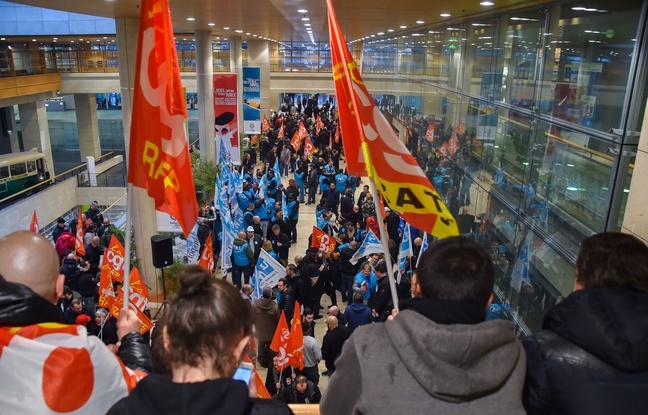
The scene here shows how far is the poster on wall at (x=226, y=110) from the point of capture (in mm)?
21141

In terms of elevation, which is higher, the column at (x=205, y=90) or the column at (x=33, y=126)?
the column at (x=205, y=90)

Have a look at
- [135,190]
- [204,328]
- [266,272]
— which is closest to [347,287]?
[266,272]

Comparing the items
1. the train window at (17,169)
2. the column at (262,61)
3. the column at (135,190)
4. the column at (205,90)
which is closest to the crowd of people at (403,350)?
the column at (135,190)

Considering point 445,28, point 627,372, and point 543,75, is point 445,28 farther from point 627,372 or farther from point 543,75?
point 627,372

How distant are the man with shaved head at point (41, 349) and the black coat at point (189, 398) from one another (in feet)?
1.76

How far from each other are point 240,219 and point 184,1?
5223 millimetres

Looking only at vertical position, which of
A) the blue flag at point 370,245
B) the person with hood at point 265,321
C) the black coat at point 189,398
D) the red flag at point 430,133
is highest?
the black coat at point 189,398

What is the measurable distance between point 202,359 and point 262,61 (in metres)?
36.5

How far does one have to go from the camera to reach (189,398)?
1.80m

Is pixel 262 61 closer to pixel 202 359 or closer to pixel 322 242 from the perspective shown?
pixel 322 242

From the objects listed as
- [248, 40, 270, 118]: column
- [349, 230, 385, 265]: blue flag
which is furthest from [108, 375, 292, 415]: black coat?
[248, 40, 270, 118]: column

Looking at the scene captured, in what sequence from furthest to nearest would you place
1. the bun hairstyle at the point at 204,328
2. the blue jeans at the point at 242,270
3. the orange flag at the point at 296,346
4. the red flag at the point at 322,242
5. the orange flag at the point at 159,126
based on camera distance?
1. the blue jeans at the point at 242,270
2. the red flag at the point at 322,242
3. the orange flag at the point at 296,346
4. the orange flag at the point at 159,126
5. the bun hairstyle at the point at 204,328

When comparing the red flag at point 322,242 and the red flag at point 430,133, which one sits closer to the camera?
the red flag at point 322,242

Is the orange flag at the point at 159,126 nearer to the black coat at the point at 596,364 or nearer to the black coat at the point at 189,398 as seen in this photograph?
the black coat at the point at 189,398
